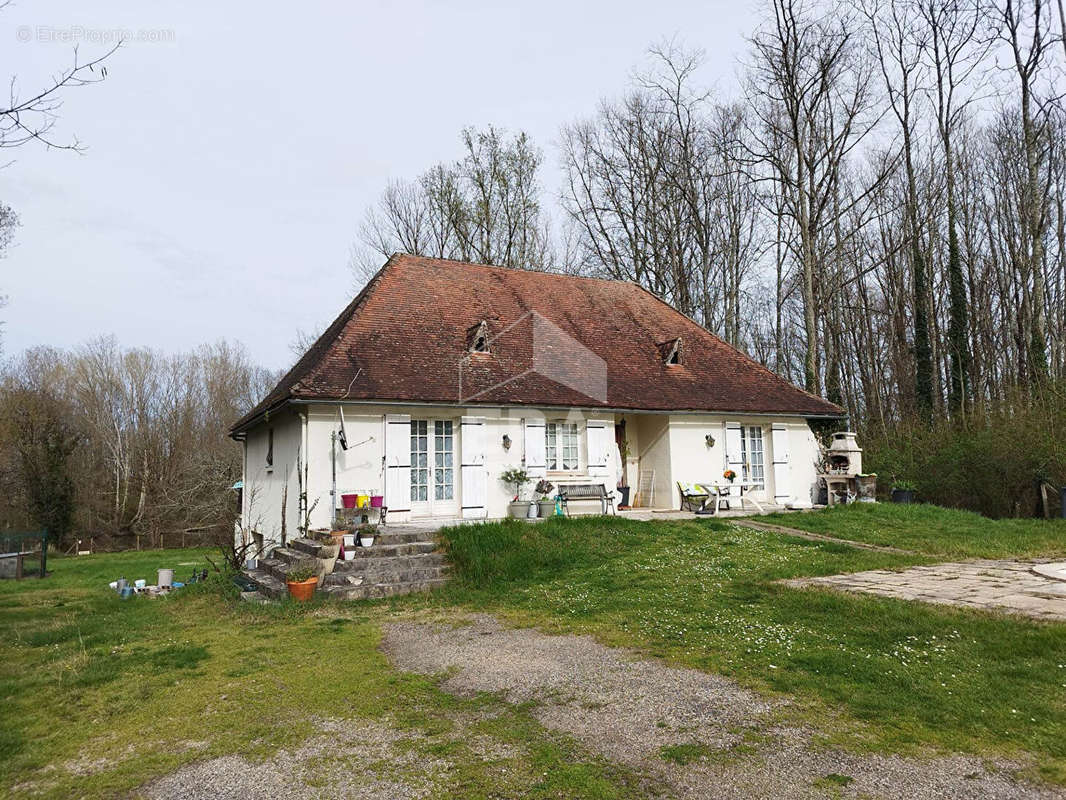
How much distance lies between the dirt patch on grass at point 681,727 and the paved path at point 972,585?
10.7 ft

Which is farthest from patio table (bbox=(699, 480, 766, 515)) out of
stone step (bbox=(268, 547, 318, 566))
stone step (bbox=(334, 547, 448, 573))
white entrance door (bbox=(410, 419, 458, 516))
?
stone step (bbox=(268, 547, 318, 566))

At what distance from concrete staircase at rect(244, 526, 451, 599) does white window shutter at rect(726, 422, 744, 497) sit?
7699mm

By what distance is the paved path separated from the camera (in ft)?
22.0

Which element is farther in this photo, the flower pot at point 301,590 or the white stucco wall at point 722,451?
the white stucco wall at point 722,451

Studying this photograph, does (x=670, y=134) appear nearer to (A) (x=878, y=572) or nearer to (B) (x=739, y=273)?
(B) (x=739, y=273)

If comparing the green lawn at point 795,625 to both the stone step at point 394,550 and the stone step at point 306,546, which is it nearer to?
the stone step at point 394,550

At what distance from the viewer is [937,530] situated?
13.0 m

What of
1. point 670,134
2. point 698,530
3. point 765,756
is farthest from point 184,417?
point 765,756

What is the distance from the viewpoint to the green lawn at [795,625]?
4.29 metres

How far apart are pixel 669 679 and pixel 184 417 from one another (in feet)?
120

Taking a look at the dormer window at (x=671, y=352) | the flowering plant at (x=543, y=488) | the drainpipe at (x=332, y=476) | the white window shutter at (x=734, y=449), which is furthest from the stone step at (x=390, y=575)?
the dormer window at (x=671, y=352)

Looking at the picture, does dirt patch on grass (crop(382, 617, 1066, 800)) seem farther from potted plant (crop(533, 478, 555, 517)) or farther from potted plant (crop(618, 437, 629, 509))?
potted plant (crop(618, 437, 629, 509))

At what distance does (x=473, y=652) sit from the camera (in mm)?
6555

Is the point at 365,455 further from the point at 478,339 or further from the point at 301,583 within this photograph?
the point at 478,339
